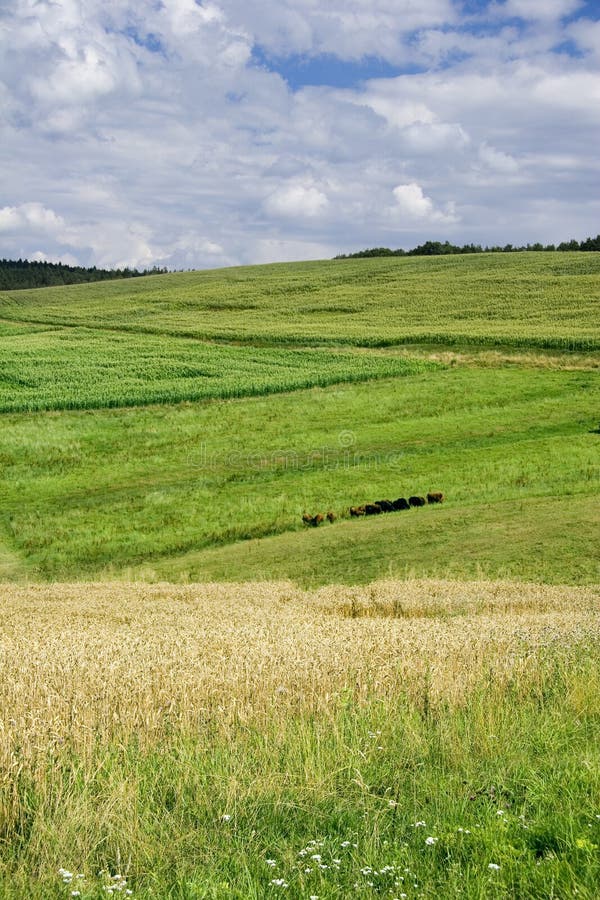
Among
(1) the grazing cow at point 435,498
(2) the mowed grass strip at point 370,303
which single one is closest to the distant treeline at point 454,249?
(2) the mowed grass strip at point 370,303

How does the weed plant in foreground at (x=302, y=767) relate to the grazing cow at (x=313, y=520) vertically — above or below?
above

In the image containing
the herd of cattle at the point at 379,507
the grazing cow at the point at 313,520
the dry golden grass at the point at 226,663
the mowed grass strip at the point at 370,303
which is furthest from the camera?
the mowed grass strip at the point at 370,303

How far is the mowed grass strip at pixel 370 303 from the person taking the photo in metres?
79.7

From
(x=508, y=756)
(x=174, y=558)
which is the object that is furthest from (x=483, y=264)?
(x=508, y=756)

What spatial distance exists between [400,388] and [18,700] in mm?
52023

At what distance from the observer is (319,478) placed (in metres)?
38.1

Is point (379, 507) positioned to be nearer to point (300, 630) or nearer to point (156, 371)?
point (300, 630)

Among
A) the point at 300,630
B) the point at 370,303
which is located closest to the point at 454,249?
the point at 370,303

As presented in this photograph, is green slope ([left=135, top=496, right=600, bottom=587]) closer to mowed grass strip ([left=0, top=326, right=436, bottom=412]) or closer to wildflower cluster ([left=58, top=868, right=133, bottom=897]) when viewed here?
wildflower cluster ([left=58, top=868, right=133, bottom=897])

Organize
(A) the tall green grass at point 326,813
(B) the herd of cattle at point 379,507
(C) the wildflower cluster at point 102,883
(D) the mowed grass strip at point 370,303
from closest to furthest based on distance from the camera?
1. (C) the wildflower cluster at point 102,883
2. (A) the tall green grass at point 326,813
3. (B) the herd of cattle at point 379,507
4. (D) the mowed grass strip at point 370,303

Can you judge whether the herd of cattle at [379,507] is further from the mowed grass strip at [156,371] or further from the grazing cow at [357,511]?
the mowed grass strip at [156,371]

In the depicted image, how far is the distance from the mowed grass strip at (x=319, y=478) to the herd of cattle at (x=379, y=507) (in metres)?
0.46

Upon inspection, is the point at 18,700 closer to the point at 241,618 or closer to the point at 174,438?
the point at 241,618

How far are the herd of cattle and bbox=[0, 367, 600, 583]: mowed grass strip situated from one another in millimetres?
462
